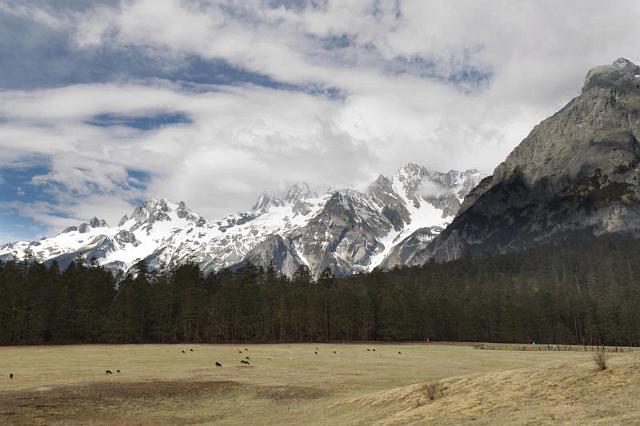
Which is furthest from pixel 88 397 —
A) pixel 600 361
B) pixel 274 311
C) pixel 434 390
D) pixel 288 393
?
pixel 274 311

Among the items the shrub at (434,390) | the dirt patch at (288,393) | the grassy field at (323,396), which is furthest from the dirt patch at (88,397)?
the shrub at (434,390)

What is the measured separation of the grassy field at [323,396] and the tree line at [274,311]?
73571 millimetres

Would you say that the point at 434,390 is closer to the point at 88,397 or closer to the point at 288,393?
the point at 288,393

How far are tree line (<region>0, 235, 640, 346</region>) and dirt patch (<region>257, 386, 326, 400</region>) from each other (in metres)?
97.0

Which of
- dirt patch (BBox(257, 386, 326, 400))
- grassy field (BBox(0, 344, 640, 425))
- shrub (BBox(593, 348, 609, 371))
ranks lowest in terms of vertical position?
dirt patch (BBox(257, 386, 326, 400))

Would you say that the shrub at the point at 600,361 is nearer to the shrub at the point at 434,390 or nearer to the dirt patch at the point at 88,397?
the shrub at the point at 434,390

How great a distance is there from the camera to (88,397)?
112 feet

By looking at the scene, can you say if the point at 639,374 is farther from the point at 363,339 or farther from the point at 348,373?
the point at 363,339

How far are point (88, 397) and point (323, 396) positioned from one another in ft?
53.0

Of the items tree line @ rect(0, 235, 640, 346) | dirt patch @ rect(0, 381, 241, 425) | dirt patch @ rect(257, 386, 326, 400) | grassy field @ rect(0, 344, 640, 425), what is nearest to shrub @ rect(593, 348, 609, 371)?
grassy field @ rect(0, 344, 640, 425)

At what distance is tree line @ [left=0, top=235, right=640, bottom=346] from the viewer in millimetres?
121625

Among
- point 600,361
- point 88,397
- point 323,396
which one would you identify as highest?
point 600,361

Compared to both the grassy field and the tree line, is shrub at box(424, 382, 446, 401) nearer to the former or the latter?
the grassy field

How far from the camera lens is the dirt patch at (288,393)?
3549 centimetres
